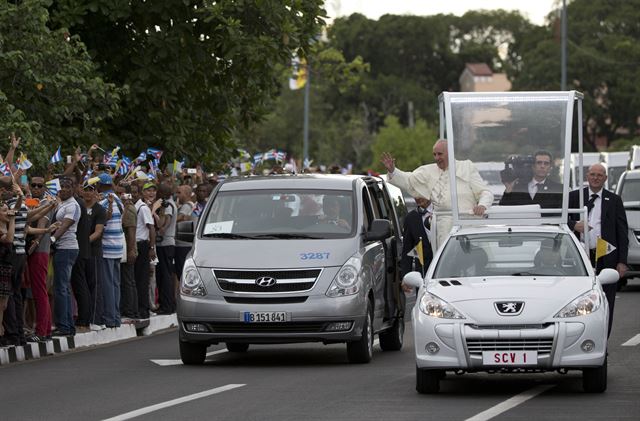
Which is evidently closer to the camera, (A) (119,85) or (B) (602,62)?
(A) (119,85)

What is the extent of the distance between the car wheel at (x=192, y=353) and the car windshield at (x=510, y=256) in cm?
345

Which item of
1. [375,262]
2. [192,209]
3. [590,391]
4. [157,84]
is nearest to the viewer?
[590,391]

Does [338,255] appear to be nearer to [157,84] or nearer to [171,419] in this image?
[171,419]

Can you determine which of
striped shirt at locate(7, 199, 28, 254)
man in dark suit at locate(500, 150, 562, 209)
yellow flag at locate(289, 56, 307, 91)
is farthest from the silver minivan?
yellow flag at locate(289, 56, 307, 91)

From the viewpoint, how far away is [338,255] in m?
17.7

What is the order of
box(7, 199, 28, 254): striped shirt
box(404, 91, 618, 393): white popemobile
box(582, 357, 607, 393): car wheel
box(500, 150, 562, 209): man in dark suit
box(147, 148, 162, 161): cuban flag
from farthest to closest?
1. box(147, 148, 162, 161): cuban flag
2. box(7, 199, 28, 254): striped shirt
3. box(500, 150, 562, 209): man in dark suit
4. box(582, 357, 607, 393): car wheel
5. box(404, 91, 618, 393): white popemobile

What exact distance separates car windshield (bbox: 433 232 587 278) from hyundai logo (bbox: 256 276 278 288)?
246cm

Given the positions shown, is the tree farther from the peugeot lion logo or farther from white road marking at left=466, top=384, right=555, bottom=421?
the peugeot lion logo

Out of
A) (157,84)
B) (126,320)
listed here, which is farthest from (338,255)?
(157,84)

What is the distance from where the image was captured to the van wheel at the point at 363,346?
17.7 m

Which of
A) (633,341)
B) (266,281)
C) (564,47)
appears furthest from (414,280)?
(564,47)

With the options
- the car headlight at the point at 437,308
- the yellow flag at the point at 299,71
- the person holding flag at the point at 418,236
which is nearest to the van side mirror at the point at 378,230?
the person holding flag at the point at 418,236

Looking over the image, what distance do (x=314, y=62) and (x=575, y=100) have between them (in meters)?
21.6

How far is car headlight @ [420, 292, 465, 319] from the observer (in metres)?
14.3
